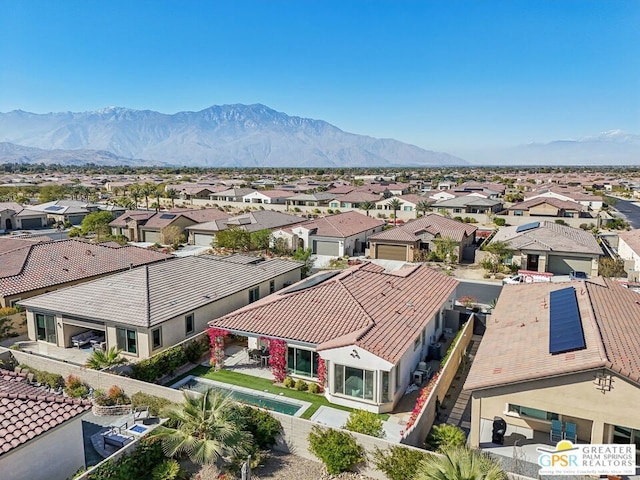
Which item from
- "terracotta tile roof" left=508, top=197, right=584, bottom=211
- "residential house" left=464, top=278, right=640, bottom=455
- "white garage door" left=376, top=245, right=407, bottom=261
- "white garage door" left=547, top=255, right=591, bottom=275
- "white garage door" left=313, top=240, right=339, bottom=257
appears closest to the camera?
"residential house" left=464, top=278, right=640, bottom=455

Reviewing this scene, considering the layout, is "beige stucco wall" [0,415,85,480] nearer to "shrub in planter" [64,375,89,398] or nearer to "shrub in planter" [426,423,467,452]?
"shrub in planter" [64,375,89,398]

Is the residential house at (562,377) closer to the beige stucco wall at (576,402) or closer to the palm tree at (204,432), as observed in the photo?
the beige stucco wall at (576,402)

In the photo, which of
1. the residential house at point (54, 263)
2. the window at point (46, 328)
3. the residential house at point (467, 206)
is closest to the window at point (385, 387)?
the window at point (46, 328)

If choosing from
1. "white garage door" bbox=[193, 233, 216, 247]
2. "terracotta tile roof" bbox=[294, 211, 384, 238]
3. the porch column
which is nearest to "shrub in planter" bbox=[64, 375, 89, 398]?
the porch column

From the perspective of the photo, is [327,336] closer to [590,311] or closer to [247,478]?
[247,478]

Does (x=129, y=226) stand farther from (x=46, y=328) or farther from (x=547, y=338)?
(x=547, y=338)

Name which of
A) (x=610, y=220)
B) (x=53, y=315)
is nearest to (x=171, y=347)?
(x=53, y=315)
